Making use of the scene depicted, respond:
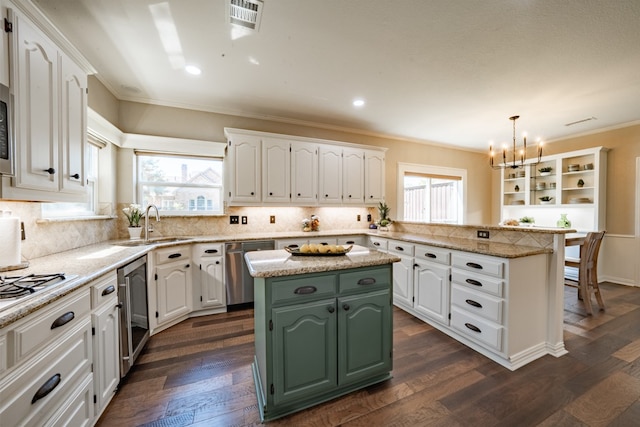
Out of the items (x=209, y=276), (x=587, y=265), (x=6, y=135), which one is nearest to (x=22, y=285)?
(x=6, y=135)

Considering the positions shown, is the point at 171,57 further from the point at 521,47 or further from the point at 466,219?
the point at 466,219

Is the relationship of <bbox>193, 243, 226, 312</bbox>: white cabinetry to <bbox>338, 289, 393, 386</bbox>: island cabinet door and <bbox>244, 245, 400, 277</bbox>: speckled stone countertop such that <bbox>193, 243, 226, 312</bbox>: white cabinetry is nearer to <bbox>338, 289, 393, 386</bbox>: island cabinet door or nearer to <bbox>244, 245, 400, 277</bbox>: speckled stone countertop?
<bbox>244, 245, 400, 277</bbox>: speckled stone countertop

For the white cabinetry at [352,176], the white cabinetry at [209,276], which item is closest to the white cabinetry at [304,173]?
the white cabinetry at [352,176]

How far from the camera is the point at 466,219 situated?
18.3ft

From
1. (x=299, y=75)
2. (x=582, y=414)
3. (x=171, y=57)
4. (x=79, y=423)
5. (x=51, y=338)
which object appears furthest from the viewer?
(x=299, y=75)

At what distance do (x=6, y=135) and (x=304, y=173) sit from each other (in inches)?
111

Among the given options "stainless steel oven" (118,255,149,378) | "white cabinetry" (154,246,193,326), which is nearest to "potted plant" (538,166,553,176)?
"white cabinetry" (154,246,193,326)

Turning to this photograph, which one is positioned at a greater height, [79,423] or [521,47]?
[521,47]

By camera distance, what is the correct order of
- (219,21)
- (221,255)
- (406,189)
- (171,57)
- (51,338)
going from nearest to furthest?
(51,338) < (219,21) < (171,57) < (221,255) < (406,189)

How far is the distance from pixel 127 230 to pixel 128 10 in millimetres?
2365

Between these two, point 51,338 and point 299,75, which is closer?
point 51,338

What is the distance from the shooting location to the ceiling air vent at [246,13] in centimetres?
167

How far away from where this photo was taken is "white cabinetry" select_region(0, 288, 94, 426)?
89 cm

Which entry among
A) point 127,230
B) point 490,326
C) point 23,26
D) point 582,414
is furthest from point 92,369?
point 582,414
